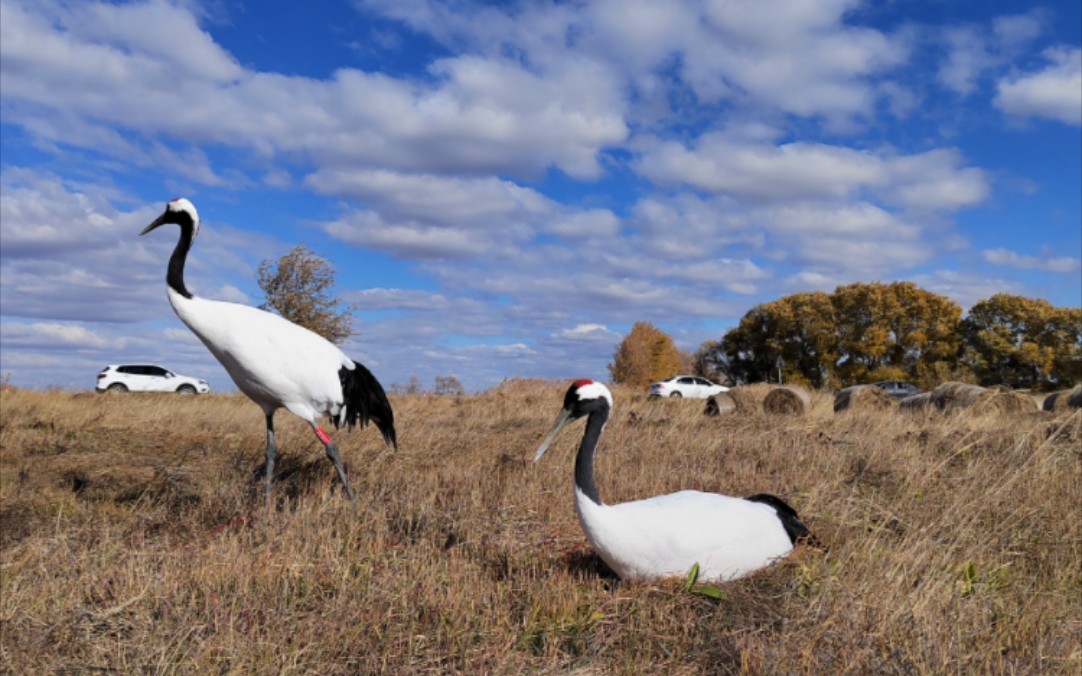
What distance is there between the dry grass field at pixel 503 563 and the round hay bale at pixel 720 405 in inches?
287

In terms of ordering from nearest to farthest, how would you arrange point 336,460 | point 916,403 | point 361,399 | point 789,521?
point 789,521 < point 336,460 < point 361,399 < point 916,403

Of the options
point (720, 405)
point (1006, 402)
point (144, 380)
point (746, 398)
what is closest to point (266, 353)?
point (720, 405)

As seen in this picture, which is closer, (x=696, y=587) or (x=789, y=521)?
(x=696, y=587)

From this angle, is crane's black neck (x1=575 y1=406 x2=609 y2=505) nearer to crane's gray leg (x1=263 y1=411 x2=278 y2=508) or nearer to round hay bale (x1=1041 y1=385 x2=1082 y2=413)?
crane's gray leg (x1=263 y1=411 x2=278 y2=508)

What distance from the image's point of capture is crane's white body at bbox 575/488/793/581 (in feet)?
14.6

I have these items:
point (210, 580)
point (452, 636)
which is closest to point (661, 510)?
point (452, 636)

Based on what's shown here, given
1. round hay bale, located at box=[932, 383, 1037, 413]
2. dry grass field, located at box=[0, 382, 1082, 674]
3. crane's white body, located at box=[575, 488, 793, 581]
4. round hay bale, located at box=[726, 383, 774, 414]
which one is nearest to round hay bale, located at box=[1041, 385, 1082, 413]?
round hay bale, located at box=[932, 383, 1037, 413]

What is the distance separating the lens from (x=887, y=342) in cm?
4725

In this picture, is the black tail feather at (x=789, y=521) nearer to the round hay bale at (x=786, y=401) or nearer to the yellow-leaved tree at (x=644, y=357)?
the round hay bale at (x=786, y=401)

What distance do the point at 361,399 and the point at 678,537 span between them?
4.34 meters

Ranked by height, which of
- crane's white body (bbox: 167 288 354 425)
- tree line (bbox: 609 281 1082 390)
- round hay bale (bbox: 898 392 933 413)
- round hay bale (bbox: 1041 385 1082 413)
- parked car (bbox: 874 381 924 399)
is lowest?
crane's white body (bbox: 167 288 354 425)

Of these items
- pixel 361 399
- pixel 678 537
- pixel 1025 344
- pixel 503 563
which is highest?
pixel 1025 344

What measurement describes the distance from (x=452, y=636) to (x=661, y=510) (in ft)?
4.42

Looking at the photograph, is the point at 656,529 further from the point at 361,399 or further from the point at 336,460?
the point at 361,399
